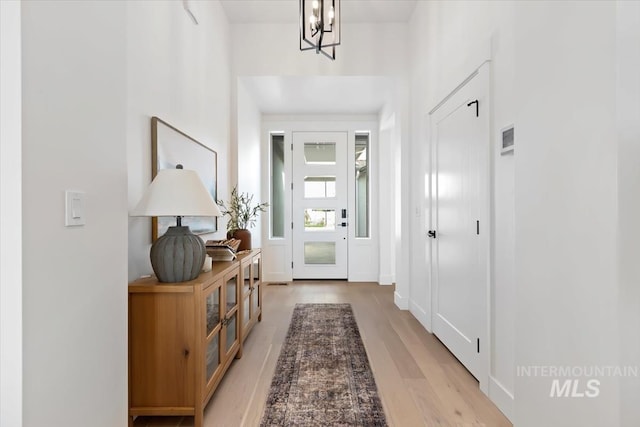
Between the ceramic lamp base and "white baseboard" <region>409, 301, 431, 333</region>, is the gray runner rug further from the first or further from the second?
the ceramic lamp base

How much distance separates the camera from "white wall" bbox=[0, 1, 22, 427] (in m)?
0.82

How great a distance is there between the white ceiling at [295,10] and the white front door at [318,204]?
1886 millimetres

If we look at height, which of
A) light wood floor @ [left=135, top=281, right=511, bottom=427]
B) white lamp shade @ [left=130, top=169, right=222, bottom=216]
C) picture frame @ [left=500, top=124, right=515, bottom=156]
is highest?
picture frame @ [left=500, top=124, right=515, bottom=156]

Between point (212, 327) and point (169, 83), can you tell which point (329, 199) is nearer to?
point (169, 83)

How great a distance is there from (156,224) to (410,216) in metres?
2.59

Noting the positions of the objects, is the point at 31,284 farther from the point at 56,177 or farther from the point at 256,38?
the point at 256,38

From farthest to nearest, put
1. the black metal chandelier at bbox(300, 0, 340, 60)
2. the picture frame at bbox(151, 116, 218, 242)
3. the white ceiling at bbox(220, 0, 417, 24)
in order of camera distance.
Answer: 1. the white ceiling at bbox(220, 0, 417, 24)
2. the black metal chandelier at bbox(300, 0, 340, 60)
3. the picture frame at bbox(151, 116, 218, 242)

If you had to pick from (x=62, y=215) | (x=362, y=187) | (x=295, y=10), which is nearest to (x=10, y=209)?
(x=62, y=215)

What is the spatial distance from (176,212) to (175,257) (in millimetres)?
255

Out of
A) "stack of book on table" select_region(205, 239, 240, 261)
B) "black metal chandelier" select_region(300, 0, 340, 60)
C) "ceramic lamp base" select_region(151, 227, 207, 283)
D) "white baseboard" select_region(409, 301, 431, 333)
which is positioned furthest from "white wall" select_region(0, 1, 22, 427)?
"white baseboard" select_region(409, 301, 431, 333)

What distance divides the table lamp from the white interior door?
165 centimetres

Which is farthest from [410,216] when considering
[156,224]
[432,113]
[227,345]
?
[156,224]

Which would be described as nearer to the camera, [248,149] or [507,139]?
[507,139]

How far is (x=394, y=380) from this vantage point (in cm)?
211
